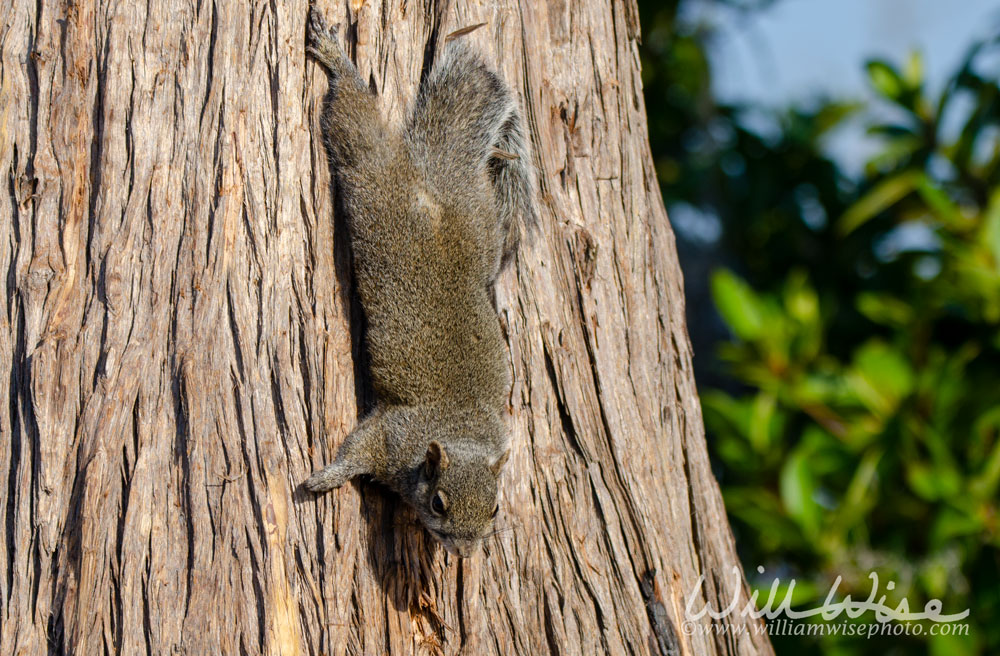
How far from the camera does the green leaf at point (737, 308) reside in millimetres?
4828

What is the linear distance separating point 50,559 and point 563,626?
1.28 metres

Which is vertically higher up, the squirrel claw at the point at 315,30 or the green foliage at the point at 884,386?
the squirrel claw at the point at 315,30

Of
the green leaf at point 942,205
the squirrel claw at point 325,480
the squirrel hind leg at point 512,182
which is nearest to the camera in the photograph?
the squirrel claw at point 325,480

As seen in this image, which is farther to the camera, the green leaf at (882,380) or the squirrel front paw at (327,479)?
the green leaf at (882,380)

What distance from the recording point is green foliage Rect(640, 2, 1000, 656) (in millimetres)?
4449

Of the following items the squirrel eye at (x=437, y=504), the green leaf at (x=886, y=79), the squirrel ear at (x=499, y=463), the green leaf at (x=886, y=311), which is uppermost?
the green leaf at (x=886, y=79)

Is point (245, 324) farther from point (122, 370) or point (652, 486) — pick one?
point (652, 486)

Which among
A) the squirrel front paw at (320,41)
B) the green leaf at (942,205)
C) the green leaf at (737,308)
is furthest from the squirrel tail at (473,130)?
the green leaf at (942,205)

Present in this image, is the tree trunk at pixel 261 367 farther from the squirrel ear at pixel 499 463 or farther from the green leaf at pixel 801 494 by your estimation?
the green leaf at pixel 801 494

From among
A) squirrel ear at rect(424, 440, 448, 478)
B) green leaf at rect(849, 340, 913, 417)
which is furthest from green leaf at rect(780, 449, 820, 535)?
squirrel ear at rect(424, 440, 448, 478)

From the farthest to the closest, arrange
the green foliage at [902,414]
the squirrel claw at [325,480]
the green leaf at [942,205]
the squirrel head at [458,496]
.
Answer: the green leaf at [942,205], the green foliage at [902,414], the squirrel head at [458,496], the squirrel claw at [325,480]

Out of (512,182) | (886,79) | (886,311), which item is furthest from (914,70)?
(512,182)

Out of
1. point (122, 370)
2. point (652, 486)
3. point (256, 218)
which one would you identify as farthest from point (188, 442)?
point (652, 486)

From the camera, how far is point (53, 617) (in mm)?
2043
